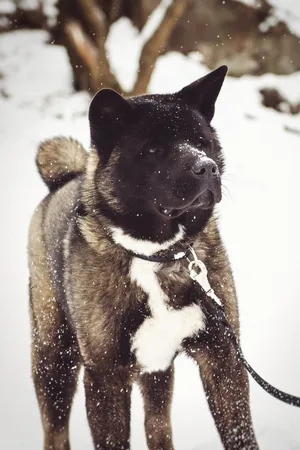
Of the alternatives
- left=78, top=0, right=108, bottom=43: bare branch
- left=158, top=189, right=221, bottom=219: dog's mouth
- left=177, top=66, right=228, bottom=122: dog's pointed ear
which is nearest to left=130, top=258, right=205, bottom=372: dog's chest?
left=158, top=189, right=221, bottom=219: dog's mouth

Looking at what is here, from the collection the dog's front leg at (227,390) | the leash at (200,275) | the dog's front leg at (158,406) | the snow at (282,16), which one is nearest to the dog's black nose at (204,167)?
the leash at (200,275)

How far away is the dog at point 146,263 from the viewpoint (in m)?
2.42

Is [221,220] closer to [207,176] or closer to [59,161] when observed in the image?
[59,161]

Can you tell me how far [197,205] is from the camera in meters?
2.36

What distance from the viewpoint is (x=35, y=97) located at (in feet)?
32.0

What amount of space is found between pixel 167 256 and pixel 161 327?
32 centimetres

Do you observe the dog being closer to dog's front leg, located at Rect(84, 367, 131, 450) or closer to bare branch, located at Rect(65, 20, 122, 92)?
dog's front leg, located at Rect(84, 367, 131, 450)

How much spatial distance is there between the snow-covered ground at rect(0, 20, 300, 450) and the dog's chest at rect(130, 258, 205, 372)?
2.37ft

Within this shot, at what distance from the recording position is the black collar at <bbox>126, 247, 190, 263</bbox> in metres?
2.55

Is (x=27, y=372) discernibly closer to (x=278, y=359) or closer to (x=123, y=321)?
(x=278, y=359)

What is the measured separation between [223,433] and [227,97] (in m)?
7.78

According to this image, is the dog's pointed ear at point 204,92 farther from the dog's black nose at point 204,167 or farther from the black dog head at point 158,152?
the dog's black nose at point 204,167

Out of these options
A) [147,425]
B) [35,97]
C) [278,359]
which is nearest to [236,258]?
[278,359]

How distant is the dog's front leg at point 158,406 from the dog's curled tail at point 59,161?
4.37 feet
